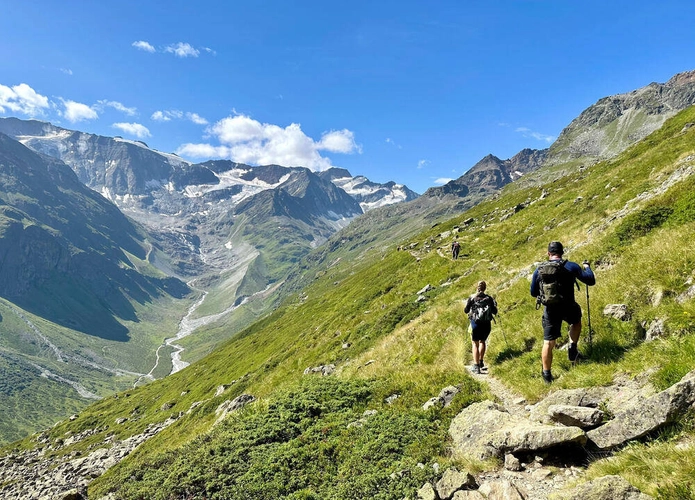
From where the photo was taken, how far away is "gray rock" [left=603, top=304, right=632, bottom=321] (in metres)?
10.8

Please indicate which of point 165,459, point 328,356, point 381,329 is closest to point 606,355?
point 165,459

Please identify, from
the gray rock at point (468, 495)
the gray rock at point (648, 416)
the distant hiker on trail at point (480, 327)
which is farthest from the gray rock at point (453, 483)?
the distant hiker on trail at point (480, 327)

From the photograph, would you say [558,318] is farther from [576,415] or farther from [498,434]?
[498,434]

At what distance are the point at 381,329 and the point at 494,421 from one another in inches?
791

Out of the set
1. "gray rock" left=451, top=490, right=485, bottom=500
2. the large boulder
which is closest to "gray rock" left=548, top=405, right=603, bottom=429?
the large boulder

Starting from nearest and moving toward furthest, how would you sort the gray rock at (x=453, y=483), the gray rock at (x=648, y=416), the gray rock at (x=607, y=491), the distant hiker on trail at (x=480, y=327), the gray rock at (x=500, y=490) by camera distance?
the gray rock at (x=607, y=491)
the gray rock at (x=648, y=416)
the gray rock at (x=500, y=490)
the gray rock at (x=453, y=483)
the distant hiker on trail at (x=480, y=327)

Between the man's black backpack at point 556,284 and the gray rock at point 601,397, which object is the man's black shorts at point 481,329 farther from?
the gray rock at point 601,397

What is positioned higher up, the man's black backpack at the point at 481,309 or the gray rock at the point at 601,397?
the man's black backpack at the point at 481,309

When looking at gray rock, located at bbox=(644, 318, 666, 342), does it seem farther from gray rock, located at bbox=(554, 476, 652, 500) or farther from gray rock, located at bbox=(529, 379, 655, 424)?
gray rock, located at bbox=(554, 476, 652, 500)

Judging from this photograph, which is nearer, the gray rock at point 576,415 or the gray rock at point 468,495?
the gray rock at point 468,495

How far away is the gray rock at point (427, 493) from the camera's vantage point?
7.86 m

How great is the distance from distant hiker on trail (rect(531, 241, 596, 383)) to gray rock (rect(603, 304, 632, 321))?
1165 millimetres

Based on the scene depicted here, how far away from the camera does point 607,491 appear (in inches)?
212

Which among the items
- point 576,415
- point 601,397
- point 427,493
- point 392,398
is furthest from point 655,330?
point 392,398
